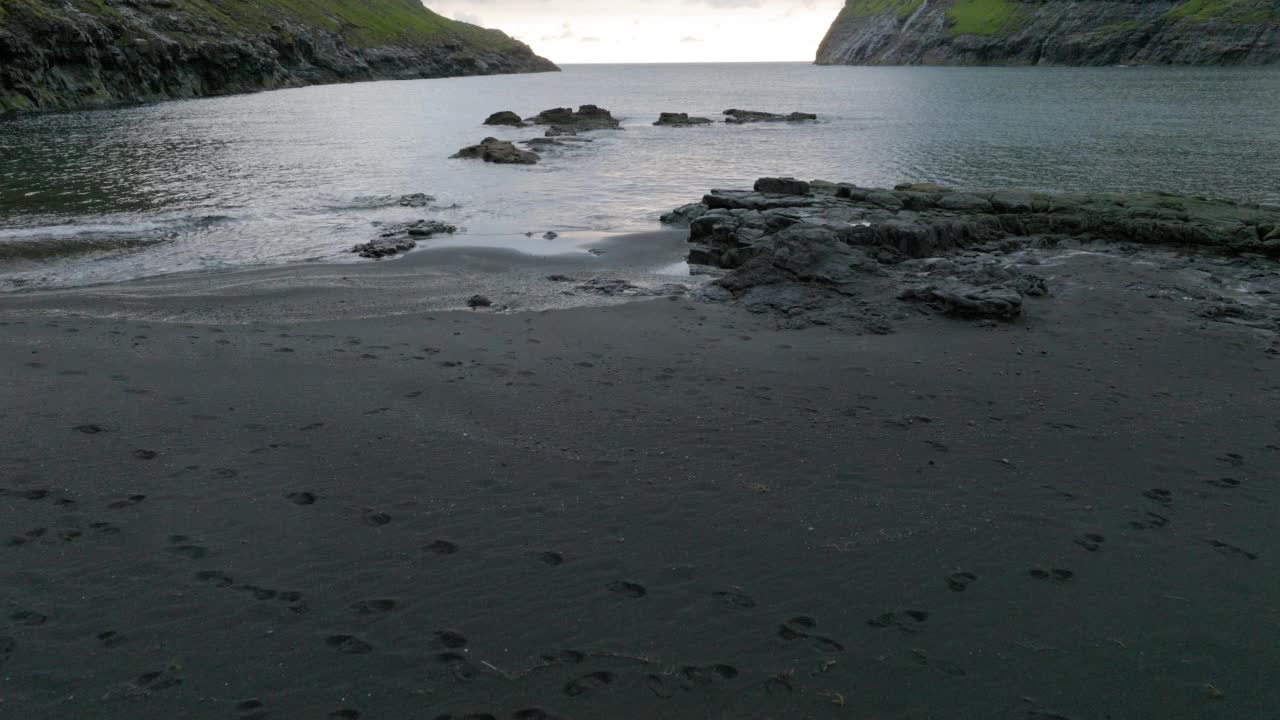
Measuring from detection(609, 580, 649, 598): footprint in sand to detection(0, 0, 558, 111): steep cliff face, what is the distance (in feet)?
293

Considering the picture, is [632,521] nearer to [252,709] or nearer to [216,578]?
[252,709]

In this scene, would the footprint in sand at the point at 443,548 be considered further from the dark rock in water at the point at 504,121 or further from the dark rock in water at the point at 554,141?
the dark rock in water at the point at 504,121

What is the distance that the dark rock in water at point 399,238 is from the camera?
73.4 feet

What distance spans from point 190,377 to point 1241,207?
30441 millimetres

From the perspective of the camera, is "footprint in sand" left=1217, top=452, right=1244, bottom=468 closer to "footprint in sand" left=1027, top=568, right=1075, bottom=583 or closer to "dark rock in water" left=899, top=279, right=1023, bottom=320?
"footprint in sand" left=1027, top=568, right=1075, bottom=583

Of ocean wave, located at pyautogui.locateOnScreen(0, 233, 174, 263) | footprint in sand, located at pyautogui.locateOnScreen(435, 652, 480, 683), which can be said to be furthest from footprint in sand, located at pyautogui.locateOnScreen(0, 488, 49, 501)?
ocean wave, located at pyautogui.locateOnScreen(0, 233, 174, 263)

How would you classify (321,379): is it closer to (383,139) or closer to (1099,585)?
Answer: (1099,585)

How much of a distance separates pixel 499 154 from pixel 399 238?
22.9 m

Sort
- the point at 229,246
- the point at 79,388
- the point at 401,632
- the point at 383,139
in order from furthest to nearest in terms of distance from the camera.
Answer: the point at 383,139, the point at 229,246, the point at 79,388, the point at 401,632

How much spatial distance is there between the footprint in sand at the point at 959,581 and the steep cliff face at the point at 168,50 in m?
91.5

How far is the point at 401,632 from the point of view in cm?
692

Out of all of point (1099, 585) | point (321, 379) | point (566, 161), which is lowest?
point (1099, 585)

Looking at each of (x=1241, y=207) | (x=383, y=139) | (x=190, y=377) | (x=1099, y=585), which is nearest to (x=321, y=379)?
(x=190, y=377)

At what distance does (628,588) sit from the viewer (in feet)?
25.0
